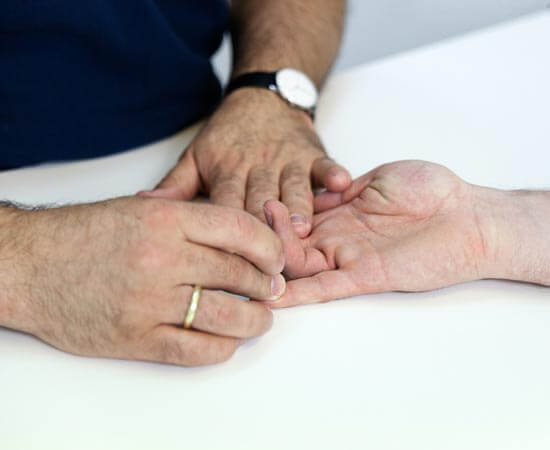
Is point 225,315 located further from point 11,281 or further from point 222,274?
point 11,281

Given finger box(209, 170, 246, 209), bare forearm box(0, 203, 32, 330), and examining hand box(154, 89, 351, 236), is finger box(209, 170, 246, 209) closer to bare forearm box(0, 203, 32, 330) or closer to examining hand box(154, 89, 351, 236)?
examining hand box(154, 89, 351, 236)

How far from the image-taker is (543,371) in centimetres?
68

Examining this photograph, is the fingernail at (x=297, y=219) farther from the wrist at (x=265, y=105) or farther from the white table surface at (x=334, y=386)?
the wrist at (x=265, y=105)

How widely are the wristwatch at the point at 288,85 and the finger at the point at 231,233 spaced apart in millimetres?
412

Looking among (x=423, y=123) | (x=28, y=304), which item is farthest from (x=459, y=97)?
(x=28, y=304)

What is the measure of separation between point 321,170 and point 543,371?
0.39 meters

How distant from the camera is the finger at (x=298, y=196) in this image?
846 millimetres

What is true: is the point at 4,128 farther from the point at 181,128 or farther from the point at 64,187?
the point at 181,128

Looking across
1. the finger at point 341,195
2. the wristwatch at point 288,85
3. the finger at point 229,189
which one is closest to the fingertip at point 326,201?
the finger at point 341,195

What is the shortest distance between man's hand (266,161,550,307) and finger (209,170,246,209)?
0.11 m

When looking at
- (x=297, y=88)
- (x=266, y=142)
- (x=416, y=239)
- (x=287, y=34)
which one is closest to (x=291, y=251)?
(x=416, y=239)

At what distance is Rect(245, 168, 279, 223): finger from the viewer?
2.92 feet

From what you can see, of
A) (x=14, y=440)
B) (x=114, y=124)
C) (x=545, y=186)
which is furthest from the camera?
(x=114, y=124)

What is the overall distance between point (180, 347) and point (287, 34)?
724mm
